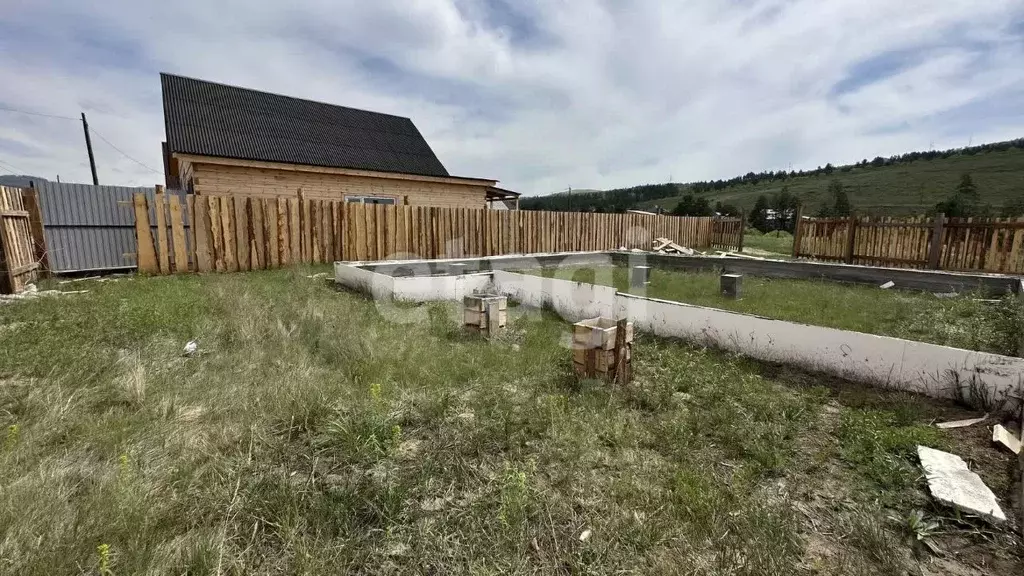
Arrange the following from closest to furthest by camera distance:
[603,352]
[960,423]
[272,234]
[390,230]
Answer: [960,423]
[603,352]
[272,234]
[390,230]

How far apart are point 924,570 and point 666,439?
47.8 inches

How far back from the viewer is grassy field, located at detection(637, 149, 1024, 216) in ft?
107

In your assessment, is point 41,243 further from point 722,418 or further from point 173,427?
point 722,418

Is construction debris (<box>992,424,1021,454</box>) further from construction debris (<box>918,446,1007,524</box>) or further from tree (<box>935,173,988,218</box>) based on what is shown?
tree (<box>935,173,988,218</box>)

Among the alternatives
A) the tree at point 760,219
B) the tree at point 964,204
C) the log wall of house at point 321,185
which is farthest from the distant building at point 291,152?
the tree at point 964,204

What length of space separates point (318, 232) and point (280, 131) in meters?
7.71

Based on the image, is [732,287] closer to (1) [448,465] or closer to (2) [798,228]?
(1) [448,465]

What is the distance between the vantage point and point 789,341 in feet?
13.0

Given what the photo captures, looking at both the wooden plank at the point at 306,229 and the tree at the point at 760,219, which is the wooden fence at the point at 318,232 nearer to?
the wooden plank at the point at 306,229

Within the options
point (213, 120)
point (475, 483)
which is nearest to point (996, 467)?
point (475, 483)

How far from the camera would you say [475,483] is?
227 cm

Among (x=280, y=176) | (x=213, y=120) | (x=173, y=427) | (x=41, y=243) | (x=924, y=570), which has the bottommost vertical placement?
(x=924, y=570)

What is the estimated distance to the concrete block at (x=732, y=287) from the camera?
6.40 m

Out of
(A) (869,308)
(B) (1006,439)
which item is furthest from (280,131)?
(B) (1006,439)
